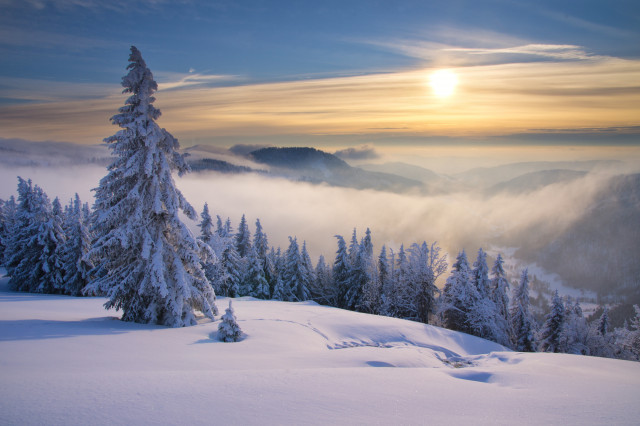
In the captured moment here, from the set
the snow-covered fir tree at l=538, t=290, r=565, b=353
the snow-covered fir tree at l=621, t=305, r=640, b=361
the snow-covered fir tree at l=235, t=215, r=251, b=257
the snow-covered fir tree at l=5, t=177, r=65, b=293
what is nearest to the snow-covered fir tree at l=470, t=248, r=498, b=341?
the snow-covered fir tree at l=538, t=290, r=565, b=353

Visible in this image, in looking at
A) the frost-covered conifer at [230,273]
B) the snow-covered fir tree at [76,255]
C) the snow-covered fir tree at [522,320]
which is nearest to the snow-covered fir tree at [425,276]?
the snow-covered fir tree at [522,320]

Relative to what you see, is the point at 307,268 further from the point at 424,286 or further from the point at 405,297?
the point at 424,286

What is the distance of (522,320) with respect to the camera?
1588 inches

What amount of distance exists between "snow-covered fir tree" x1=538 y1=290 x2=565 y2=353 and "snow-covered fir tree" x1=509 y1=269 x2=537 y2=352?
2.04m

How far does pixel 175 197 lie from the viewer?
586 inches

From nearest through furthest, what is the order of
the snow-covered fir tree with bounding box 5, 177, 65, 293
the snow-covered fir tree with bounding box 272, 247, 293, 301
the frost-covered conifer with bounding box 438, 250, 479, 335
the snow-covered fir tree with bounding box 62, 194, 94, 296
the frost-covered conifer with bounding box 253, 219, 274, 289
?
1. the frost-covered conifer with bounding box 438, 250, 479, 335
2. the snow-covered fir tree with bounding box 62, 194, 94, 296
3. the snow-covered fir tree with bounding box 5, 177, 65, 293
4. the snow-covered fir tree with bounding box 272, 247, 293, 301
5. the frost-covered conifer with bounding box 253, 219, 274, 289

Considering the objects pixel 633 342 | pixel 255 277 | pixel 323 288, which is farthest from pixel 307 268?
pixel 633 342

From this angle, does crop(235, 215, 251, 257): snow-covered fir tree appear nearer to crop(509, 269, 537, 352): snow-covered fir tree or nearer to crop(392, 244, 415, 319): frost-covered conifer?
crop(392, 244, 415, 319): frost-covered conifer

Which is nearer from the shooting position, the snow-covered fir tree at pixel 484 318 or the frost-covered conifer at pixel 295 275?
the snow-covered fir tree at pixel 484 318

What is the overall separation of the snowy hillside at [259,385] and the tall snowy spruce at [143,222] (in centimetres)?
210

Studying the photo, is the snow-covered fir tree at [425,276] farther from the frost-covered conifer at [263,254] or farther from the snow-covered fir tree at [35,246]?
the snow-covered fir tree at [35,246]

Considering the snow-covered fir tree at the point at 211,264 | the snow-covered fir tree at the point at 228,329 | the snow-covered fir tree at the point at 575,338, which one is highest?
the snow-covered fir tree at the point at 211,264

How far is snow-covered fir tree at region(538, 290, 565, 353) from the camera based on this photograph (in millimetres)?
35562

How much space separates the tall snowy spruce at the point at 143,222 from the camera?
553 inches
